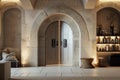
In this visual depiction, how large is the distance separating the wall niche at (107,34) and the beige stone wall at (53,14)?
1.84 feet

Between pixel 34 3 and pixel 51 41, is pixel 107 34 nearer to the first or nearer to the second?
pixel 51 41

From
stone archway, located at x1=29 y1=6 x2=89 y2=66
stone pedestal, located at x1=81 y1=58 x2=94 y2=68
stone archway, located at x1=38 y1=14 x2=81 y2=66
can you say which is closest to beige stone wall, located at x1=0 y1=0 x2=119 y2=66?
stone archway, located at x1=29 y1=6 x2=89 y2=66

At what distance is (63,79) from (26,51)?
193 inches

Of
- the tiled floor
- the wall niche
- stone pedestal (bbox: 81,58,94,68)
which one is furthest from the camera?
the wall niche

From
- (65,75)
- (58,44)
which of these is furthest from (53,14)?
(65,75)

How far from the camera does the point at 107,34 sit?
13.6m

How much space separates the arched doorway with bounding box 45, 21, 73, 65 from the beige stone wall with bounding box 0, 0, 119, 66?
30.8 inches

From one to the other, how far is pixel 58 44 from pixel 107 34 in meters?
2.77

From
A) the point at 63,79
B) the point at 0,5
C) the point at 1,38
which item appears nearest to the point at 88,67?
the point at 63,79

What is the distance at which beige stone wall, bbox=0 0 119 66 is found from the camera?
13344 mm

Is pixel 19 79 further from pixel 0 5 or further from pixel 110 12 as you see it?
pixel 110 12

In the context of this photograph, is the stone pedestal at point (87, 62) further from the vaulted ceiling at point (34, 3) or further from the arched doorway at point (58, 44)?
the vaulted ceiling at point (34, 3)

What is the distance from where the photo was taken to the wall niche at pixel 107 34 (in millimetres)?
13625

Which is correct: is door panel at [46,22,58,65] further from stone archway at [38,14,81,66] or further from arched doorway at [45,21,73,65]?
stone archway at [38,14,81,66]
